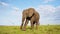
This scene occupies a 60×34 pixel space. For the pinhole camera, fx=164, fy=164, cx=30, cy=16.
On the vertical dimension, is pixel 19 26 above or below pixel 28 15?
below

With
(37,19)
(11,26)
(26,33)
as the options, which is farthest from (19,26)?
(26,33)

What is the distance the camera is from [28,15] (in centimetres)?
419

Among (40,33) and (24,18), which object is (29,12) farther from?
(40,33)

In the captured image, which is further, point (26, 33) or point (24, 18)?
point (24, 18)

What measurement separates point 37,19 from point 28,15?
0.34m

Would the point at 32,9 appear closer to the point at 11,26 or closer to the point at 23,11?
the point at 23,11

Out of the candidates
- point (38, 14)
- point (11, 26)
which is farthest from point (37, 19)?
point (11, 26)

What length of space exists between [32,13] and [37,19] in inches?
10.0

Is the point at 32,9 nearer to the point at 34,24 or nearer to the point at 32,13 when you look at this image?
the point at 32,13

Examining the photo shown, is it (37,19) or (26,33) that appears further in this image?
(37,19)

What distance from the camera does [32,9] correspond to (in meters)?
4.24

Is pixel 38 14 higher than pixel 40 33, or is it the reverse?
pixel 38 14

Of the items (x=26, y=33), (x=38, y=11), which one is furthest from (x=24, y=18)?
(x=26, y=33)

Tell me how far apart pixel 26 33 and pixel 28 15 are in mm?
890
